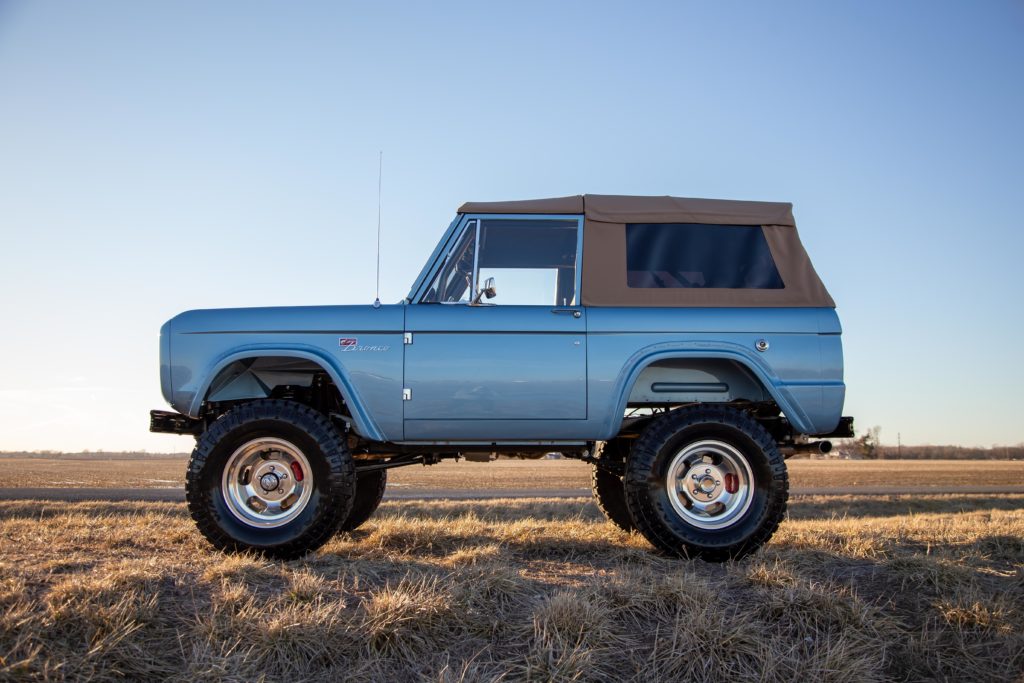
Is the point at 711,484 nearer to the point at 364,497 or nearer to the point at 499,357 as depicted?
the point at 499,357

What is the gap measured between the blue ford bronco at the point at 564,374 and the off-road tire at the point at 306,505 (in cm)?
1

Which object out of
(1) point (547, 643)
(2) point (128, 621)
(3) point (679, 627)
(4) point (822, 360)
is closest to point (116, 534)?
(2) point (128, 621)

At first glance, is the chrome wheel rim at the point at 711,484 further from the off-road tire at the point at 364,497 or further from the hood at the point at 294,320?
the off-road tire at the point at 364,497

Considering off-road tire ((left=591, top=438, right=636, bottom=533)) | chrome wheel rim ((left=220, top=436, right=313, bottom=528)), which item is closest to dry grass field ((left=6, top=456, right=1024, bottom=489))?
off-road tire ((left=591, top=438, right=636, bottom=533))

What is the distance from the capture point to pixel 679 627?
338 cm

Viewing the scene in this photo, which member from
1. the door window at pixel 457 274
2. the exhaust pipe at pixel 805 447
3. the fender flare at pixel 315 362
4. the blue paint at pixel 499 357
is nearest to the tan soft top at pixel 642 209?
the door window at pixel 457 274

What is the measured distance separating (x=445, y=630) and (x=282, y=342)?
2.64 m

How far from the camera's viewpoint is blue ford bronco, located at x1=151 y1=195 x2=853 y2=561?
16.3 ft

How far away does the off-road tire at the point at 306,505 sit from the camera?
4.84 meters

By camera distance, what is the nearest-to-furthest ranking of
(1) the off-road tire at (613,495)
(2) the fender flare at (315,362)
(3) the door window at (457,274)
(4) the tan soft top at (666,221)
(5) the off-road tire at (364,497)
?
(2) the fender flare at (315,362), (4) the tan soft top at (666,221), (3) the door window at (457,274), (1) the off-road tire at (613,495), (5) the off-road tire at (364,497)

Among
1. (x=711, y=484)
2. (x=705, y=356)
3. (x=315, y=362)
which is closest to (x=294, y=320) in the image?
(x=315, y=362)

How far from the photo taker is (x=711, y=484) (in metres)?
5.15

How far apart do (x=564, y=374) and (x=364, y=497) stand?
247 centimetres

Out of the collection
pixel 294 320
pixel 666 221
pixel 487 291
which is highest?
pixel 666 221
